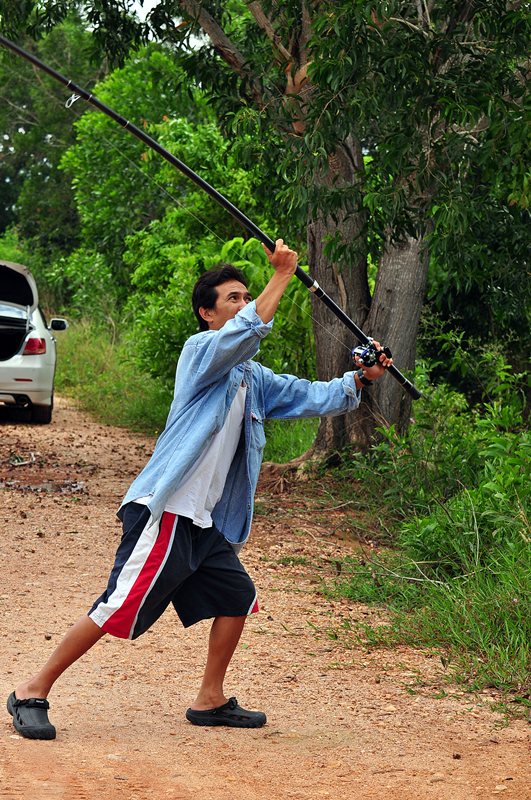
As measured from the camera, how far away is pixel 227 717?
180 inches

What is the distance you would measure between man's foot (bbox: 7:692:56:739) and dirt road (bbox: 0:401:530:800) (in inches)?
1.9

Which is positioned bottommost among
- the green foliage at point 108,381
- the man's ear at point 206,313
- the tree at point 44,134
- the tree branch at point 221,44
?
the green foliage at point 108,381

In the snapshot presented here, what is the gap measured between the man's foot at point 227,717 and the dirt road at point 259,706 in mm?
42

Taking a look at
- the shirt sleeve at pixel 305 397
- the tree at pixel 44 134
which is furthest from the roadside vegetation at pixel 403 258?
the tree at pixel 44 134

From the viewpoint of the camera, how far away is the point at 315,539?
26.4ft

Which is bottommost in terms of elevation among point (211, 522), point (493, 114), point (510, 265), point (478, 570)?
point (478, 570)

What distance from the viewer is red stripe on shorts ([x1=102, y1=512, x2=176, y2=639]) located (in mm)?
4211

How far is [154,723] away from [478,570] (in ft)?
6.78

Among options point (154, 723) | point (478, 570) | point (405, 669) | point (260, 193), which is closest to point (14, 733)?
point (154, 723)

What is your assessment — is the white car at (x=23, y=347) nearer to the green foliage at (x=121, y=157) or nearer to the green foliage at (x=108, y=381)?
the green foliage at (x=108, y=381)

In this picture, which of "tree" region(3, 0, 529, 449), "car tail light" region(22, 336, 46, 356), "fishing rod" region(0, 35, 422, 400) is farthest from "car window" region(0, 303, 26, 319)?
"fishing rod" region(0, 35, 422, 400)

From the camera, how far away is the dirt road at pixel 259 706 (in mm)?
3945

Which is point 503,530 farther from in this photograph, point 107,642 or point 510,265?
point 510,265

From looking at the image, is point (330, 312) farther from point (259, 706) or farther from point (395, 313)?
point (259, 706)
